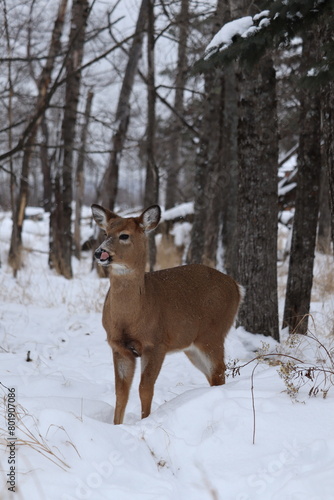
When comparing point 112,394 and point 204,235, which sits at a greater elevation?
point 204,235

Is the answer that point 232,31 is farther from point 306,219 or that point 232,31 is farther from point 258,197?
point 306,219

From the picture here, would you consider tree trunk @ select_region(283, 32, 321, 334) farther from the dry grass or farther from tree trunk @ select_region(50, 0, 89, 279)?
tree trunk @ select_region(50, 0, 89, 279)

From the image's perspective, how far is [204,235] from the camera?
460 inches

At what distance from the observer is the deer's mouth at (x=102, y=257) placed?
397cm

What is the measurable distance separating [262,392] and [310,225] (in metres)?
3.89

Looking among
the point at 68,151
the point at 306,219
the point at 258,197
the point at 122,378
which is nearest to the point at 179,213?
the point at 68,151

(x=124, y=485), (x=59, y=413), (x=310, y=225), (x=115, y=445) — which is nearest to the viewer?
(x=124, y=485)

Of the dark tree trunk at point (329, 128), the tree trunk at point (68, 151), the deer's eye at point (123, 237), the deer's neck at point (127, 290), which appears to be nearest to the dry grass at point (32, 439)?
the deer's neck at point (127, 290)

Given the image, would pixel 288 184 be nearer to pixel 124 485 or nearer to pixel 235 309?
pixel 235 309

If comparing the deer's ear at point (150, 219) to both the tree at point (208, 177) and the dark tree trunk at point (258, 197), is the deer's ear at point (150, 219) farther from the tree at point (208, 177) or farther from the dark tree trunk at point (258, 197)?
the tree at point (208, 177)

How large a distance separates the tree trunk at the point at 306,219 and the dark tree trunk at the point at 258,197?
37.4 inches

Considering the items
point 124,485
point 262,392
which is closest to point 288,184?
point 262,392

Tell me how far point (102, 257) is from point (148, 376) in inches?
40.4

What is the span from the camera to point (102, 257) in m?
3.99
